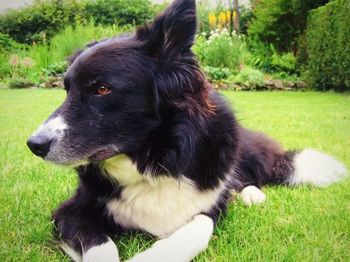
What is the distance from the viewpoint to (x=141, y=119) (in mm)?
1278

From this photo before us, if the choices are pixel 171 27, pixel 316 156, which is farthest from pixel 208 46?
pixel 171 27

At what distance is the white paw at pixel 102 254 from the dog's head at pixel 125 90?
23cm

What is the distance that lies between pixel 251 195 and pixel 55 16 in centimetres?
94

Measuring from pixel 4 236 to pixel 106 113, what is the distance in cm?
40

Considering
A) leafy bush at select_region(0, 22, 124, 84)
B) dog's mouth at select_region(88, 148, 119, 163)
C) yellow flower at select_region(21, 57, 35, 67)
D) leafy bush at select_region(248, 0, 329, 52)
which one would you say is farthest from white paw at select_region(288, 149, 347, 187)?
yellow flower at select_region(21, 57, 35, 67)

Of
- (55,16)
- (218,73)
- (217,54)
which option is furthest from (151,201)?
(217,54)

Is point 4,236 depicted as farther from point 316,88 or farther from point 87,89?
point 316,88

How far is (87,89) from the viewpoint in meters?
1.21

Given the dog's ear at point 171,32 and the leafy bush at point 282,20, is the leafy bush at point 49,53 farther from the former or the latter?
the leafy bush at point 282,20

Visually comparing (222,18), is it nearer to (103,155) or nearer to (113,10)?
(113,10)

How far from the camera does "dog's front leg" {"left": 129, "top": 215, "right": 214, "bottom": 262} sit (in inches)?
44.4

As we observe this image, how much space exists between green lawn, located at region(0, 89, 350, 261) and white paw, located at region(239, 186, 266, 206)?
0.04 m

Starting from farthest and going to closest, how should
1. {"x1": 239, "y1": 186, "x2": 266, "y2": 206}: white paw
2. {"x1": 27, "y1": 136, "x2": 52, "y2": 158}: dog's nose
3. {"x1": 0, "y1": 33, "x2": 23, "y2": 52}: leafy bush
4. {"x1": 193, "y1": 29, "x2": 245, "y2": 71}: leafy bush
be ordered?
1. {"x1": 193, "y1": 29, "x2": 245, "y2": 71}: leafy bush
2. {"x1": 239, "y1": 186, "x2": 266, "y2": 206}: white paw
3. {"x1": 0, "y1": 33, "x2": 23, "y2": 52}: leafy bush
4. {"x1": 27, "y1": 136, "x2": 52, "y2": 158}: dog's nose

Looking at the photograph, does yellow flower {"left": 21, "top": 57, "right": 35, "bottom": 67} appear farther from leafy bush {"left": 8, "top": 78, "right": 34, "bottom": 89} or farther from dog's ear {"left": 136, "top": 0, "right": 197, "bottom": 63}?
dog's ear {"left": 136, "top": 0, "right": 197, "bottom": 63}
